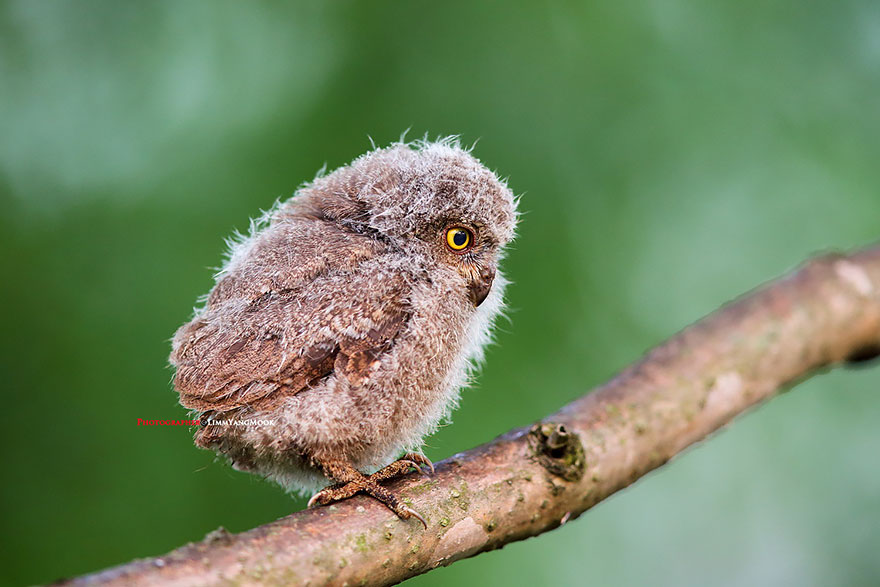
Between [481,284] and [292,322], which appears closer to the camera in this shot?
[292,322]

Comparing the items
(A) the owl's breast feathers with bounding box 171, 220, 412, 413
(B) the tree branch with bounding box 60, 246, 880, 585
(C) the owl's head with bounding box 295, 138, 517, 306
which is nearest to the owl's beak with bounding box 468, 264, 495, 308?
(C) the owl's head with bounding box 295, 138, 517, 306

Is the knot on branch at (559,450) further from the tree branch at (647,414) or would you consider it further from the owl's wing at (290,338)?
the owl's wing at (290,338)

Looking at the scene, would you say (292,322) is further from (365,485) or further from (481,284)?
(481,284)

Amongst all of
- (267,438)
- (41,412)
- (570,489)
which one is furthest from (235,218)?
(570,489)

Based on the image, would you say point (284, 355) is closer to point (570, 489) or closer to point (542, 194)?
point (570, 489)

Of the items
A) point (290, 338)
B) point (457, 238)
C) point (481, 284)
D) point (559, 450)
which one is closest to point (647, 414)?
point (559, 450)

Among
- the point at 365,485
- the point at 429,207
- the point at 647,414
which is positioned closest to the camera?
the point at 365,485
